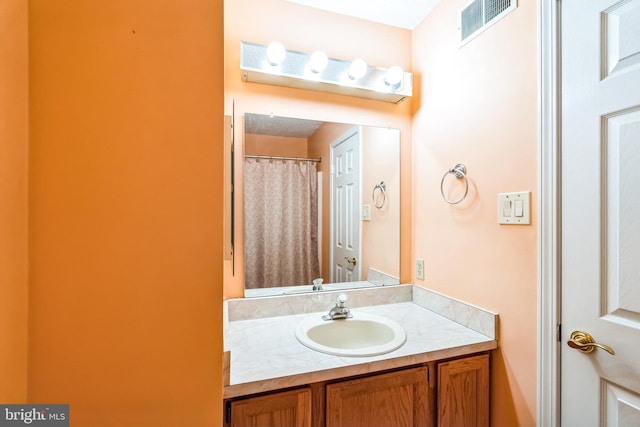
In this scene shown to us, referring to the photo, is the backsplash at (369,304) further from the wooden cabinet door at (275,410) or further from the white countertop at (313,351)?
the wooden cabinet door at (275,410)

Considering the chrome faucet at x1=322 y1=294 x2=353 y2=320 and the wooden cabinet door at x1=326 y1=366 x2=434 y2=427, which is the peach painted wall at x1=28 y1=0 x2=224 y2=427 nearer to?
the wooden cabinet door at x1=326 y1=366 x2=434 y2=427

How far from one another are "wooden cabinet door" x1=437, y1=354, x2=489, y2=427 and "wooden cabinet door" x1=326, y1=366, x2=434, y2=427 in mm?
59

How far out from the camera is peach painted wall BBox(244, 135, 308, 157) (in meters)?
1.43

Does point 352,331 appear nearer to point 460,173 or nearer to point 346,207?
point 346,207

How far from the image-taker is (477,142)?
1.25 m

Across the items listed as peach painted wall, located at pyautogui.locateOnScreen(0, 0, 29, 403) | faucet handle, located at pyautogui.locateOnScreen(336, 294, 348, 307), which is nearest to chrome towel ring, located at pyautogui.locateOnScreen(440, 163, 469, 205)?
faucet handle, located at pyautogui.locateOnScreen(336, 294, 348, 307)

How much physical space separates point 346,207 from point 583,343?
1.07 metres

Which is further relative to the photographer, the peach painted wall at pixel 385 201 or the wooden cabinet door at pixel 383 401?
the peach painted wall at pixel 385 201

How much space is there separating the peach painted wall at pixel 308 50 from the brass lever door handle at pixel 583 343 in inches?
32.9

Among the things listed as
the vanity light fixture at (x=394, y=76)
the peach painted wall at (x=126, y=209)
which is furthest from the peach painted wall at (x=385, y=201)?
the peach painted wall at (x=126, y=209)

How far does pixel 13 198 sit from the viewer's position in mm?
532

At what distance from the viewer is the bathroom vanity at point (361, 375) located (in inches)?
35.4

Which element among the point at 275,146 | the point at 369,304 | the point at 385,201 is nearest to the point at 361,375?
the point at 369,304

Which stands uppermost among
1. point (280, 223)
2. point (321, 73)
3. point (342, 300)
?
point (321, 73)
